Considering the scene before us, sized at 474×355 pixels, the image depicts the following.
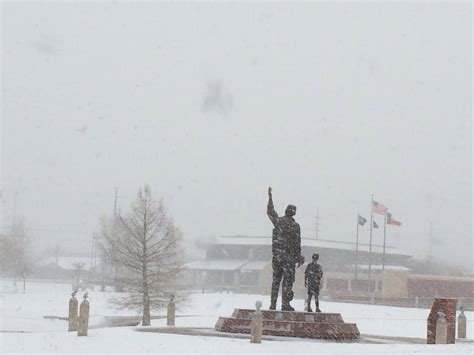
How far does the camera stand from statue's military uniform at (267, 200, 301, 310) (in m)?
17.9

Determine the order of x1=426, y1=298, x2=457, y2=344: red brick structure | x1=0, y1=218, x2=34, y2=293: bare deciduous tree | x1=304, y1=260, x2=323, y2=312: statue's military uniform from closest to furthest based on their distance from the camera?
x1=426, y1=298, x2=457, y2=344: red brick structure < x1=304, y1=260, x2=323, y2=312: statue's military uniform < x1=0, y1=218, x2=34, y2=293: bare deciduous tree

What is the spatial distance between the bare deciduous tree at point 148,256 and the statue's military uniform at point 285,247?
699 inches

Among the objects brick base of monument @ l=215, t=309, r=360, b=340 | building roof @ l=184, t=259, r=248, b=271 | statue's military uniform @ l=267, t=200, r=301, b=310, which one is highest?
statue's military uniform @ l=267, t=200, r=301, b=310

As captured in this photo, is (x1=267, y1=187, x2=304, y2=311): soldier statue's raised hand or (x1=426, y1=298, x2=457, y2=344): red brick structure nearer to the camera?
(x1=426, y1=298, x2=457, y2=344): red brick structure

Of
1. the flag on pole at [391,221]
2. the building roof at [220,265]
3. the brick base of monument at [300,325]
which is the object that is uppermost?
the flag on pole at [391,221]

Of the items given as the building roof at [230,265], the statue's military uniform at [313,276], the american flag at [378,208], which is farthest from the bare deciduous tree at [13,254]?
the statue's military uniform at [313,276]

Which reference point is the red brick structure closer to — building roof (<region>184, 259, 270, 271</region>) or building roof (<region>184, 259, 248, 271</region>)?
building roof (<region>184, 259, 270, 271</region>)

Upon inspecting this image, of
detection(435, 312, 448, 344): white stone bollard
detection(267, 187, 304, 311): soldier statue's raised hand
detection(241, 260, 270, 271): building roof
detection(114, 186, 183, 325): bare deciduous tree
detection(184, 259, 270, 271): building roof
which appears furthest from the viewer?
detection(184, 259, 270, 271): building roof

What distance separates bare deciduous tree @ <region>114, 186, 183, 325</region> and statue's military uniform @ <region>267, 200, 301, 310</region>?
17747 millimetres

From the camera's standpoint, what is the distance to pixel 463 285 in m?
62.6

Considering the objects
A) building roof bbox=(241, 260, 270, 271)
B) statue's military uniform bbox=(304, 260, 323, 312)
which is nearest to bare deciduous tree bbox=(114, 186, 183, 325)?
statue's military uniform bbox=(304, 260, 323, 312)

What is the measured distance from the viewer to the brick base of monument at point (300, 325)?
17.2 metres

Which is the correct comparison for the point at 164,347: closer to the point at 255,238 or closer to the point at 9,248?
the point at 9,248

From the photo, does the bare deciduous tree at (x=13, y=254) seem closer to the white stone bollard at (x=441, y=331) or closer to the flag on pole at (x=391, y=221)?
the flag on pole at (x=391, y=221)
